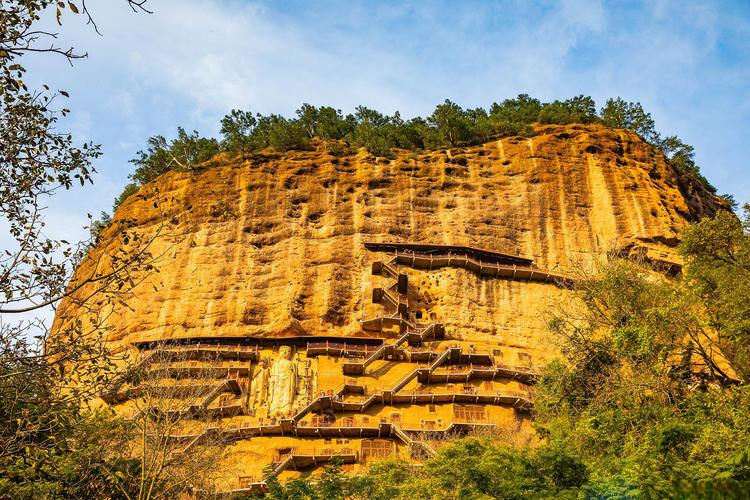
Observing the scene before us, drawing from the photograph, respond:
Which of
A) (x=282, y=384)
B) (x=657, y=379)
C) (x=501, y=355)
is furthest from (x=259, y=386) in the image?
(x=657, y=379)

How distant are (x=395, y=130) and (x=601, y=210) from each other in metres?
14.6

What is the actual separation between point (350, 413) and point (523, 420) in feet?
24.1

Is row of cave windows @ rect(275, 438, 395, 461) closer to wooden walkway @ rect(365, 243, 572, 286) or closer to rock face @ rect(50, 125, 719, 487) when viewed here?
rock face @ rect(50, 125, 719, 487)

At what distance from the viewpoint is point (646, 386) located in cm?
2016

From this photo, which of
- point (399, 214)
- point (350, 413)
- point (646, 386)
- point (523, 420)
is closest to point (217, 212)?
point (399, 214)

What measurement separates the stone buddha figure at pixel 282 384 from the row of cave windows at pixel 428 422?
184 centimetres

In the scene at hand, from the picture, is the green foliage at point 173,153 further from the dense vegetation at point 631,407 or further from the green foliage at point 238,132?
the dense vegetation at point 631,407

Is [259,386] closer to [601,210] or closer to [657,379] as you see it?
[657,379]

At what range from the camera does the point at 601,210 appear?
41531 mm

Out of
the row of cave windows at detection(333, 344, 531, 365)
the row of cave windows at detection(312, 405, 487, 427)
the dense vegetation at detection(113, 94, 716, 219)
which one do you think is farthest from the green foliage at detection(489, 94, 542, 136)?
the row of cave windows at detection(312, 405, 487, 427)

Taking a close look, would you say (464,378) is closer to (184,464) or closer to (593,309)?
(593,309)

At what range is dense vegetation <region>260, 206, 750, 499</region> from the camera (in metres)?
16.2

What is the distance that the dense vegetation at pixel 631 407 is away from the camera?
16.2m

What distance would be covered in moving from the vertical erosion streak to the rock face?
9 centimetres
